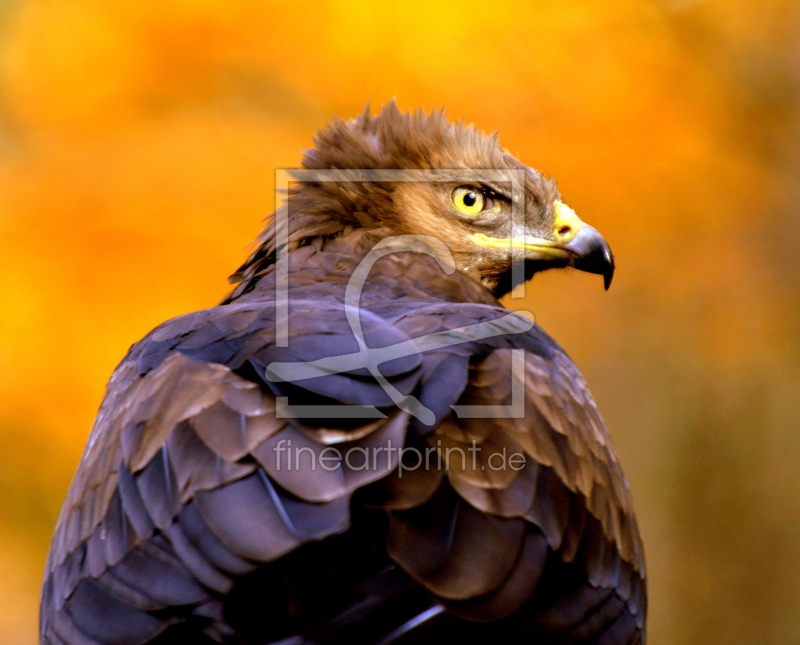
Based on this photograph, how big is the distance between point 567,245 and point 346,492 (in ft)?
8.56

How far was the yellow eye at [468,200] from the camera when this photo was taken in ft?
15.5

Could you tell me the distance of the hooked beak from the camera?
4.67 metres

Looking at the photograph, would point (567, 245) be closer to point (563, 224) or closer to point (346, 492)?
point (563, 224)

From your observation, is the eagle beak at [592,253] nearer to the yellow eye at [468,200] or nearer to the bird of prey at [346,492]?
the yellow eye at [468,200]

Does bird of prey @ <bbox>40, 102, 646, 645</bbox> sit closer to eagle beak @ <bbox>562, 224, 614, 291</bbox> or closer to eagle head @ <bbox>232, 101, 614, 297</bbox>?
eagle head @ <bbox>232, 101, 614, 297</bbox>

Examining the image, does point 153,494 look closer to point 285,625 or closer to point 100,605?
point 100,605

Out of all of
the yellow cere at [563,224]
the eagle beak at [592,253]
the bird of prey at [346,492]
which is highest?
the yellow cere at [563,224]

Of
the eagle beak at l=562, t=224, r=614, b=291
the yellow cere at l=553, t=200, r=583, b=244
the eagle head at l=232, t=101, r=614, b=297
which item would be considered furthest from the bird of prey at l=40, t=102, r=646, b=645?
the yellow cere at l=553, t=200, r=583, b=244

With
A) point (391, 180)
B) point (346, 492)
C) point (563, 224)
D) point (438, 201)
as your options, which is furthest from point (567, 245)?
point (346, 492)

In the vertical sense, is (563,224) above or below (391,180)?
below

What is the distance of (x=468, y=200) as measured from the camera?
187 inches

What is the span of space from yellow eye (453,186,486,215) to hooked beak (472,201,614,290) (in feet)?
0.40

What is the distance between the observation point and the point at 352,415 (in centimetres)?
257

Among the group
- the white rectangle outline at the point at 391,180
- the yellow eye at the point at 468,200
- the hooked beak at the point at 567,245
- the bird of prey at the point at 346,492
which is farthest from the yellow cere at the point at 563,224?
the bird of prey at the point at 346,492
